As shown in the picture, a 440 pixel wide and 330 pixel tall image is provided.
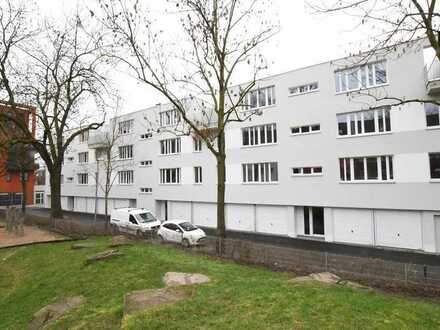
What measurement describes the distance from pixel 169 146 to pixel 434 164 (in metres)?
23.0

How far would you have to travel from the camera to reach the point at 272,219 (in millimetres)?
24719

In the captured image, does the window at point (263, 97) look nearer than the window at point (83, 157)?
Yes

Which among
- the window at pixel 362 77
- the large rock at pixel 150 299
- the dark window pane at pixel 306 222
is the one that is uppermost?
the window at pixel 362 77

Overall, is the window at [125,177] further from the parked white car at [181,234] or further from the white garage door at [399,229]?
the white garage door at [399,229]

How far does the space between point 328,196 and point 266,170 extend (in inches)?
213

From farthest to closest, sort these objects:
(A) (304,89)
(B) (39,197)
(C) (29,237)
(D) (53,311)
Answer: (B) (39,197), (A) (304,89), (C) (29,237), (D) (53,311)

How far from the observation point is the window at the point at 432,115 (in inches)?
706

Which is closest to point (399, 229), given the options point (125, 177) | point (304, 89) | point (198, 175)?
point (304, 89)

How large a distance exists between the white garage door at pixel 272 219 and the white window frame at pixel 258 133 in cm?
509

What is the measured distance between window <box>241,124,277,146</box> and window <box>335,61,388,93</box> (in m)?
5.66

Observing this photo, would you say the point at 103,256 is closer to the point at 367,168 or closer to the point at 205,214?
the point at 367,168

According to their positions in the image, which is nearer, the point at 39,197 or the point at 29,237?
the point at 29,237

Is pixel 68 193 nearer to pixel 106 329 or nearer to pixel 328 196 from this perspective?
pixel 328 196

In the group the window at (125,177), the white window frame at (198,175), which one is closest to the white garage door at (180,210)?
the white window frame at (198,175)
